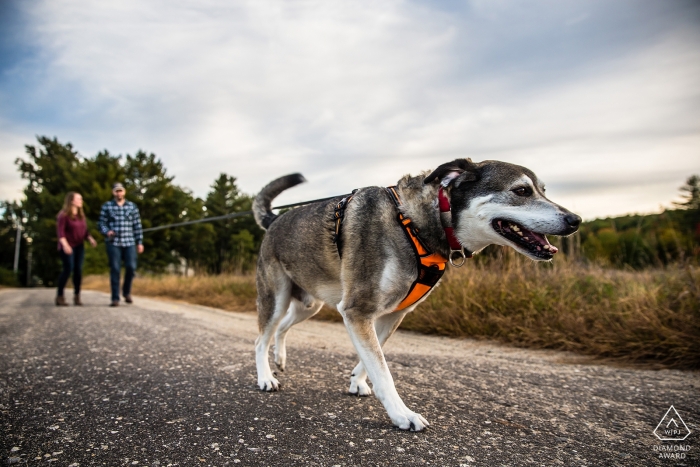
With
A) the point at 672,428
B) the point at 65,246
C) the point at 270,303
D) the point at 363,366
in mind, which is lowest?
the point at 672,428

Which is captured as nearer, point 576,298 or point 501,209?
point 501,209

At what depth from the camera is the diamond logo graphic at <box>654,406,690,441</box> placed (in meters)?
2.63

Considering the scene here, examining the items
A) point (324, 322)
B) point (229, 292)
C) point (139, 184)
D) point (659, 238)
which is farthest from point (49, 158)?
point (659, 238)

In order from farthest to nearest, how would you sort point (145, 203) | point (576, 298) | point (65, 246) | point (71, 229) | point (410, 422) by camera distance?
point (145, 203), point (71, 229), point (65, 246), point (576, 298), point (410, 422)

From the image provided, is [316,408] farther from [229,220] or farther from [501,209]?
[229,220]

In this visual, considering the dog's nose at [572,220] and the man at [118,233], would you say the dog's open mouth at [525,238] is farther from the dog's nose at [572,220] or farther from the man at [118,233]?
the man at [118,233]

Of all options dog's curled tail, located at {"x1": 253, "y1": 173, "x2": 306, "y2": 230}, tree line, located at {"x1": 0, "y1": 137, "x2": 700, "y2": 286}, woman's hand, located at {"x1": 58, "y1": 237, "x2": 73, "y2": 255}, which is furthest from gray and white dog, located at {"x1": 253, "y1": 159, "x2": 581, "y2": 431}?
tree line, located at {"x1": 0, "y1": 137, "x2": 700, "y2": 286}

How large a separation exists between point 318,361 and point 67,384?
2.06 meters

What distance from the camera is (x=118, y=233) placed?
30.4 ft

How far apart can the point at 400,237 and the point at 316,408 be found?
4.08ft

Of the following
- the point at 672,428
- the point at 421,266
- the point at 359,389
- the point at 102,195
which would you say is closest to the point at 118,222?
the point at 359,389

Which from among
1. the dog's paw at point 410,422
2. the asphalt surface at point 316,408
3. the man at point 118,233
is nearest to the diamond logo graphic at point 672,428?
the asphalt surface at point 316,408

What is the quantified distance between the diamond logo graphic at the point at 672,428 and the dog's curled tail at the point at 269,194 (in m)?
3.31

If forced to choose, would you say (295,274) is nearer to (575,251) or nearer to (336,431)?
(336,431)
